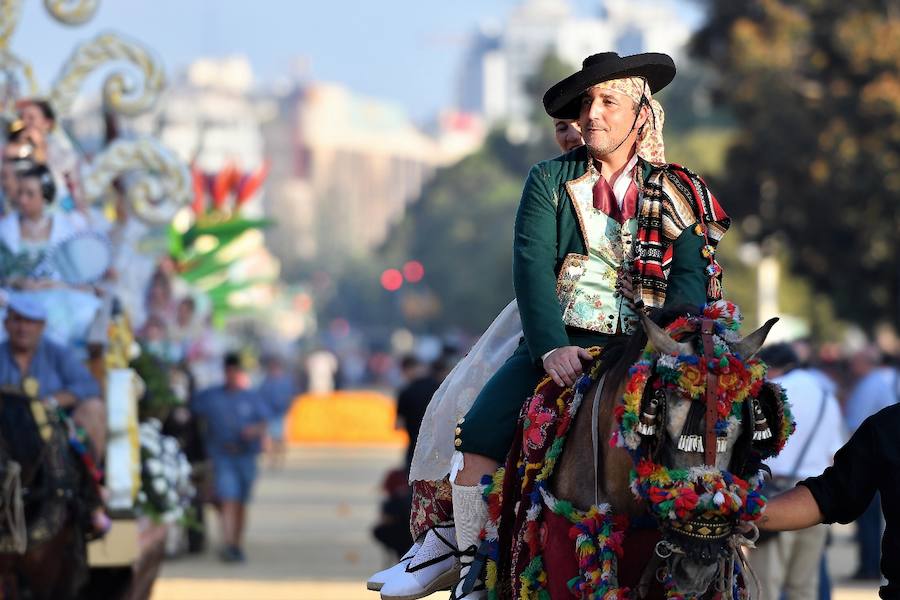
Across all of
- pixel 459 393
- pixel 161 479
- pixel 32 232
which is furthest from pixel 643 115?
pixel 32 232

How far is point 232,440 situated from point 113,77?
7208mm

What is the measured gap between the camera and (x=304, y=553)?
797 inches

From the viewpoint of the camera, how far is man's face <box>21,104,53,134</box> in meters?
12.8

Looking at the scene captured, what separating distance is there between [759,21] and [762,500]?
2917 centimetres

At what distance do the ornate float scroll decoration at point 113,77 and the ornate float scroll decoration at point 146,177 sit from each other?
0.39m

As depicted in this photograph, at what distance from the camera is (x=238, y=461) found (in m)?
20.1

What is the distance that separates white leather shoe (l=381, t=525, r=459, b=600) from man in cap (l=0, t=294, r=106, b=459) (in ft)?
12.5

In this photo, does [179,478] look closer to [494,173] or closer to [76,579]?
[76,579]

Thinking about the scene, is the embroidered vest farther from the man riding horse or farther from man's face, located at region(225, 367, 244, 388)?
man's face, located at region(225, 367, 244, 388)

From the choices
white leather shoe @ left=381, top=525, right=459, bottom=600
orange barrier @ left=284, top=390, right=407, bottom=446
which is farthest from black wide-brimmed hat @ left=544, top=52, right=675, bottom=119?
orange barrier @ left=284, top=390, right=407, bottom=446

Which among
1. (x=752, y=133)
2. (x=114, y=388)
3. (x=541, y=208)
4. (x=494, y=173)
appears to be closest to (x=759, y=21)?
(x=752, y=133)

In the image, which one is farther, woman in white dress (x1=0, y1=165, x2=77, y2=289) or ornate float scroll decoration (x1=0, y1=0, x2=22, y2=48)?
ornate float scroll decoration (x1=0, y1=0, x2=22, y2=48)

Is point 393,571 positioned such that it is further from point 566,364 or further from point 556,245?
point 556,245

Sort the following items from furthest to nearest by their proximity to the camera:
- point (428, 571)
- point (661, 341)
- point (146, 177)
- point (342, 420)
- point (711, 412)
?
point (342, 420) → point (146, 177) → point (428, 571) → point (661, 341) → point (711, 412)
